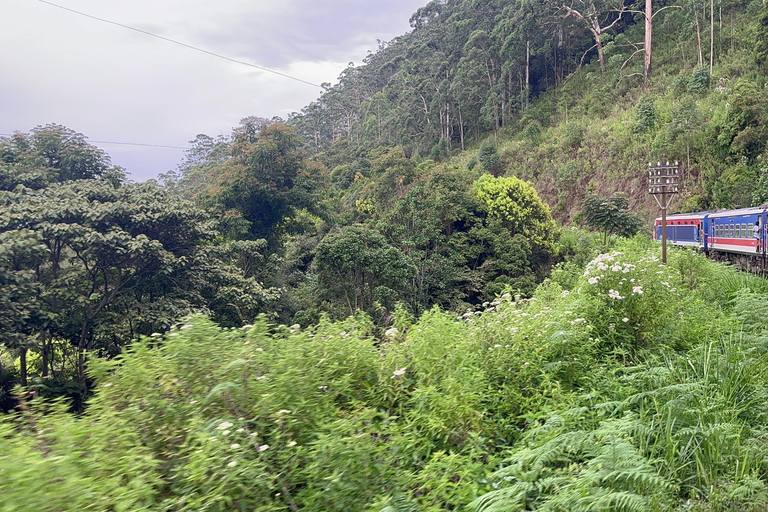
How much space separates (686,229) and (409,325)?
15206 mm

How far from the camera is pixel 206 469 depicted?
5.22ft

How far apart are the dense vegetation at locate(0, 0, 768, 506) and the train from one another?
1776 mm

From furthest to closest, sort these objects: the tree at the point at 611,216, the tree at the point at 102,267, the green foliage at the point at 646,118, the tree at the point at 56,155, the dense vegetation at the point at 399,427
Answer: the green foliage at the point at 646,118 → the tree at the point at 611,216 → the tree at the point at 56,155 → the tree at the point at 102,267 → the dense vegetation at the point at 399,427

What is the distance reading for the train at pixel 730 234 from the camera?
1035 cm

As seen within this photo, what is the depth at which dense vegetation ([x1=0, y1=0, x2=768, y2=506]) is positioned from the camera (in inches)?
73.3

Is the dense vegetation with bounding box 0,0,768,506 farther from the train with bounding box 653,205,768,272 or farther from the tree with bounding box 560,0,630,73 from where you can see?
the train with bounding box 653,205,768,272

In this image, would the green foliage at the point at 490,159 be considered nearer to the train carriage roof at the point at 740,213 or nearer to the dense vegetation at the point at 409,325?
the dense vegetation at the point at 409,325

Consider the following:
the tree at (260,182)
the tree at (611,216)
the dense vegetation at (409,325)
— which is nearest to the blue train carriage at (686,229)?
the dense vegetation at (409,325)

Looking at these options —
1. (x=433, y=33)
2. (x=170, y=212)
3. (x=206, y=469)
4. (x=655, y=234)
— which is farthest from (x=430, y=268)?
(x=433, y=33)

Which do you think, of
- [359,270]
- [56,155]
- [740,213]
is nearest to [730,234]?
[740,213]

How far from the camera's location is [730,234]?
11938 millimetres

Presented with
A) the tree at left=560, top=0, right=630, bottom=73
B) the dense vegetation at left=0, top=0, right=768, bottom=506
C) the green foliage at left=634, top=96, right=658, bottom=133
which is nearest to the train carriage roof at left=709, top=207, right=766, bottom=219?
→ the dense vegetation at left=0, top=0, right=768, bottom=506

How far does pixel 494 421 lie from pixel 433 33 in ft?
130

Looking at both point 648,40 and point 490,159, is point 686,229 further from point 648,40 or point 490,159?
point 490,159
